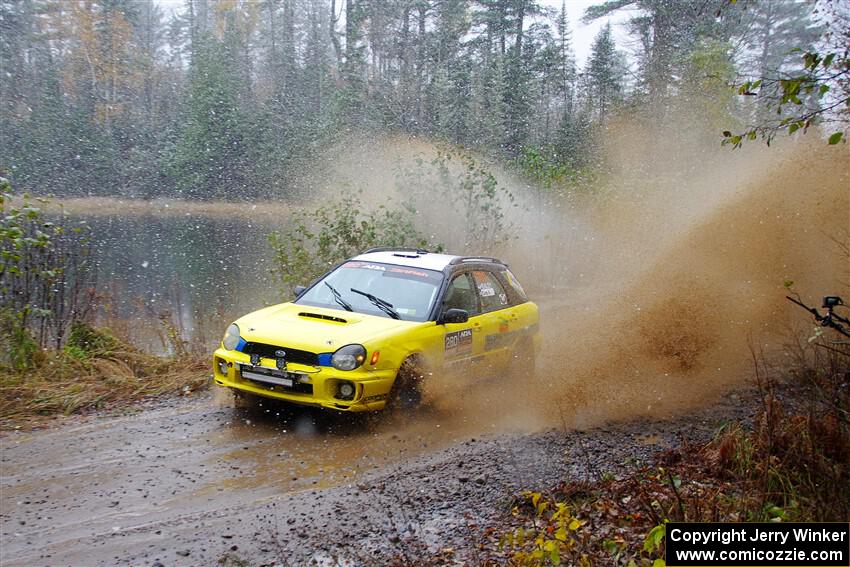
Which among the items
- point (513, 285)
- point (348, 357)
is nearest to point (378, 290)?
point (348, 357)

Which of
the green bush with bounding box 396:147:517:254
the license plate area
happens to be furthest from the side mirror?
the green bush with bounding box 396:147:517:254

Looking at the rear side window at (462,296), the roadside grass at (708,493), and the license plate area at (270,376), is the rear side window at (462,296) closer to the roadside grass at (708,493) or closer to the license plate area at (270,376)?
the license plate area at (270,376)

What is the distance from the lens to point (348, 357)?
7316mm

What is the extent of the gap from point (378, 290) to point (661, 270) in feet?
28.5

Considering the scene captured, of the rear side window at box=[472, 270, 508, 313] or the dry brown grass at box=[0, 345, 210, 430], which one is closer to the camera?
the dry brown grass at box=[0, 345, 210, 430]

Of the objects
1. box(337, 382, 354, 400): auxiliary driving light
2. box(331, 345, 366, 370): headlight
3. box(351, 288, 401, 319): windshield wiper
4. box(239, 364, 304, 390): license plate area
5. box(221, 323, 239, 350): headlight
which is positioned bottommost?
box(337, 382, 354, 400): auxiliary driving light

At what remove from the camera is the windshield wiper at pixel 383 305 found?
8.24 metres

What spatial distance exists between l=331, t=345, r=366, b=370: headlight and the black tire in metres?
0.55

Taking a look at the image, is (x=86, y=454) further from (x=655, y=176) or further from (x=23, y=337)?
(x=655, y=176)

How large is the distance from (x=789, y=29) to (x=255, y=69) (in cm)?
4043

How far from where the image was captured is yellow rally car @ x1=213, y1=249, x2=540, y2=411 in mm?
7355

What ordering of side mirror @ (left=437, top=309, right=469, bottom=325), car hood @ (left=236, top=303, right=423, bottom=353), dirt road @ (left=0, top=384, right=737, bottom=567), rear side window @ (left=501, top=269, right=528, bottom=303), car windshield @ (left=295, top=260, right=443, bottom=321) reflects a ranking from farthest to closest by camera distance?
1. rear side window @ (left=501, top=269, right=528, bottom=303)
2. car windshield @ (left=295, top=260, right=443, bottom=321)
3. side mirror @ (left=437, top=309, right=469, bottom=325)
4. car hood @ (left=236, top=303, right=423, bottom=353)
5. dirt road @ (left=0, top=384, right=737, bottom=567)

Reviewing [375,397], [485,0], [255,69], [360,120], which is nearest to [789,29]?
[485,0]

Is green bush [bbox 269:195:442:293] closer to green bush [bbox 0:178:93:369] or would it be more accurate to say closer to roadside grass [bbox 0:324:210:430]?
roadside grass [bbox 0:324:210:430]
